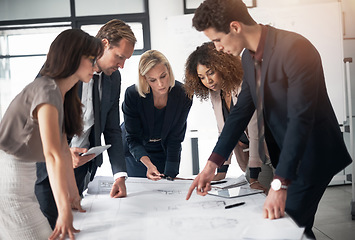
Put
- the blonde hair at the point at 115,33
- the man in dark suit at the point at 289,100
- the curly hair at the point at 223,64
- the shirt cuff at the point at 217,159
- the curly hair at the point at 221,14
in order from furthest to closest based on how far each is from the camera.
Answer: the curly hair at the point at 223,64 < the blonde hair at the point at 115,33 < the shirt cuff at the point at 217,159 < the curly hair at the point at 221,14 < the man in dark suit at the point at 289,100

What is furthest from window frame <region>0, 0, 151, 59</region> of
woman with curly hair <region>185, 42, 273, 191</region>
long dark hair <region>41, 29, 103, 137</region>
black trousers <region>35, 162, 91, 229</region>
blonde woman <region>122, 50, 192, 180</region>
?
long dark hair <region>41, 29, 103, 137</region>

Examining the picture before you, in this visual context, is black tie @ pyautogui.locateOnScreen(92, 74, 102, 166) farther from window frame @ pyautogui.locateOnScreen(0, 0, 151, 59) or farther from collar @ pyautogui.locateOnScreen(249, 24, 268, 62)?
window frame @ pyautogui.locateOnScreen(0, 0, 151, 59)

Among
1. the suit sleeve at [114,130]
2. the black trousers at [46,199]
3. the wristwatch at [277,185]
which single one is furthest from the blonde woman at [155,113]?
the wristwatch at [277,185]

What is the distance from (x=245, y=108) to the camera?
60.9 inches

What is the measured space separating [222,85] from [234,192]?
0.68 m

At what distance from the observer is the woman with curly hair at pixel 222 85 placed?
6.13 ft

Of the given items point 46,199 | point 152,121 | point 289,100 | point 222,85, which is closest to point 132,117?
point 152,121

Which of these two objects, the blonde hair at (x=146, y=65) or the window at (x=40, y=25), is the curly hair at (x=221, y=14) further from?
the window at (x=40, y=25)

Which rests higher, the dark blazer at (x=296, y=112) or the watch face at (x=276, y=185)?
the dark blazer at (x=296, y=112)

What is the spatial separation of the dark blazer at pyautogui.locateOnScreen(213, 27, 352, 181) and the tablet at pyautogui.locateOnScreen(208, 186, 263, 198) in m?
0.16

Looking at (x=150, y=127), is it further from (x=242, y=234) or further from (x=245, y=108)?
(x=242, y=234)

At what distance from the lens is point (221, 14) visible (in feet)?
4.26

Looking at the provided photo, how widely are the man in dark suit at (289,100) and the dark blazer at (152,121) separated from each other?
2.81ft

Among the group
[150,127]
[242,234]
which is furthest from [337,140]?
[150,127]
